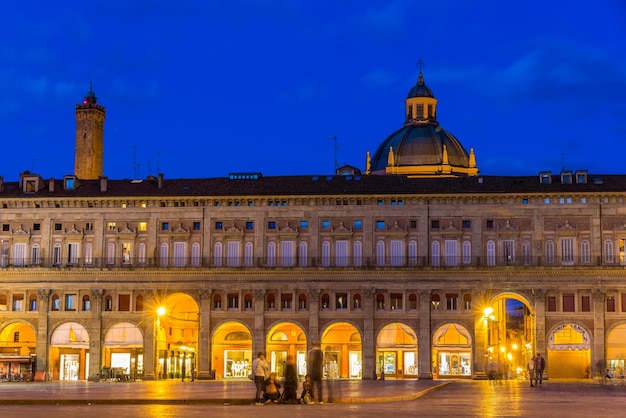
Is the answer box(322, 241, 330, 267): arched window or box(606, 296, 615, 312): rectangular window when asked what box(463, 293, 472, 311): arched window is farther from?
box(322, 241, 330, 267): arched window

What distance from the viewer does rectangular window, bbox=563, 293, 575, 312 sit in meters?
84.2

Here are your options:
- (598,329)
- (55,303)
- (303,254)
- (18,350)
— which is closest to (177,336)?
(55,303)

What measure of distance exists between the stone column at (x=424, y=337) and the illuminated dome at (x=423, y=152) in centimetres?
2432

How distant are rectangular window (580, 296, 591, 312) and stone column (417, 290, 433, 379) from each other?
37.3 feet

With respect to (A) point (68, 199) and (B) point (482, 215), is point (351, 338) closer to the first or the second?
(B) point (482, 215)

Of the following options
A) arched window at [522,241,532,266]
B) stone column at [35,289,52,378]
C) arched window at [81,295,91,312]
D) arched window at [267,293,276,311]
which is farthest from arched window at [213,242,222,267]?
arched window at [522,241,532,266]

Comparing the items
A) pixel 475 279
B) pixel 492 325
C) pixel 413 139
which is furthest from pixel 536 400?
pixel 413 139

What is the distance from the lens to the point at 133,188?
91.2 meters

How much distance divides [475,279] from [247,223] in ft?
60.4

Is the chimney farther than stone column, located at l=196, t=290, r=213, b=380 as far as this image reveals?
Yes

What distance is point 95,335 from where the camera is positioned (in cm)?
8719

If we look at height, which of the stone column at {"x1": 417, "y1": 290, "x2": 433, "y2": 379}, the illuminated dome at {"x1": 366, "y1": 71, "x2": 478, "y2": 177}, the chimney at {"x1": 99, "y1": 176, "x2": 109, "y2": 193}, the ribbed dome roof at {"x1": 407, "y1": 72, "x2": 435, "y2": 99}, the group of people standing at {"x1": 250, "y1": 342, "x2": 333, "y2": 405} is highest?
the ribbed dome roof at {"x1": 407, "y1": 72, "x2": 435, "y2": 99}

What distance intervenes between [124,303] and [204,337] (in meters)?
7.06

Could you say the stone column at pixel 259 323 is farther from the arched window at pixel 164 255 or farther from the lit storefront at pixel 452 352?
the lit storefront at pixel 452 352
